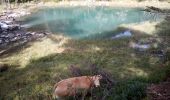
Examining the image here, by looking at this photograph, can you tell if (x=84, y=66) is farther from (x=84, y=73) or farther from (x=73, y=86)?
(x=73, y=86)

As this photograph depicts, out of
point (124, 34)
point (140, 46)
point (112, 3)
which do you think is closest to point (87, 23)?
point (124, 34)

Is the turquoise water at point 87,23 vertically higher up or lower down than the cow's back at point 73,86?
lower down

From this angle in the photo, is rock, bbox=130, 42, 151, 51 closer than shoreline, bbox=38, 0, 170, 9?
Yes

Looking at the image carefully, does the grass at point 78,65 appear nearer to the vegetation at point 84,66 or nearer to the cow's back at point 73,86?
the vegetation at point 84,66

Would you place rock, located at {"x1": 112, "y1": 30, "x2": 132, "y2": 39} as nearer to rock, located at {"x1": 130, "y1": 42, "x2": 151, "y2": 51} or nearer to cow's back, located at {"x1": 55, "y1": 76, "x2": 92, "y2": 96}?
rock, located at {"x1": 130, "y1": 42, "x2": 151, "y2": 51}

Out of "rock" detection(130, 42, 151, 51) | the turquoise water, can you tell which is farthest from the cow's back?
the turquoise water

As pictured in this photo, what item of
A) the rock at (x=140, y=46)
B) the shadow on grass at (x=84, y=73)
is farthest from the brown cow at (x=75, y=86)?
the rock at (x=140, y=46)

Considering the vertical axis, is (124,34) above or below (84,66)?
below

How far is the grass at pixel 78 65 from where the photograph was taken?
9.82 meters

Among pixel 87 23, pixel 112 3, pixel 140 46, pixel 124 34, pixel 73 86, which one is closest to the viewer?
pixel 73 86

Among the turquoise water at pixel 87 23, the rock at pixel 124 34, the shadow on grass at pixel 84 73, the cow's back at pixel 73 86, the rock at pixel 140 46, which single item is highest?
the cow's back at pixel 73 86

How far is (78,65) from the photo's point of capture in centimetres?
1742

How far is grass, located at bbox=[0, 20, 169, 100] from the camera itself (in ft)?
32.2

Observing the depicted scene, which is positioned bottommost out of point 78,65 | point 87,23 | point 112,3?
point 87,23
